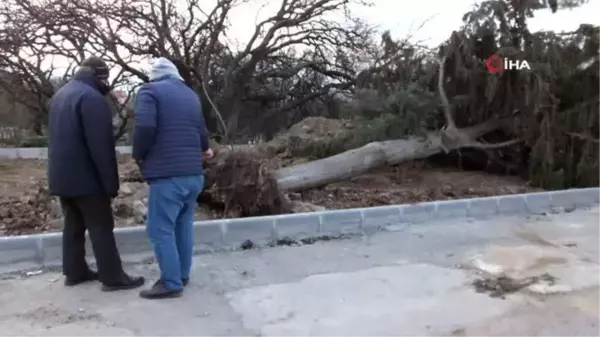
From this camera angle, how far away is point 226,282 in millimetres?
4215

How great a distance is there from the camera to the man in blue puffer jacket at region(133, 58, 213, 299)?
3.75 metres

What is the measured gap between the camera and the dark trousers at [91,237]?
12.8 feet

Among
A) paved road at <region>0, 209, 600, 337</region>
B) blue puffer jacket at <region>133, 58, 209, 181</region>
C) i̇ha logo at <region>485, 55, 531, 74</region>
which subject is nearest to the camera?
paved road at <region>0, 209, 600, 337</region>

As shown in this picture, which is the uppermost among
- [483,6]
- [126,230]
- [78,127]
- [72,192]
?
[483,6]

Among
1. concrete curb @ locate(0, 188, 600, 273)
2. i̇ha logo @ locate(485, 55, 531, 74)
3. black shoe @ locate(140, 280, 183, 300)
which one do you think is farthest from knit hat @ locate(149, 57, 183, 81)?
i̇ha logo @ locate(485, 55, 531, 74)

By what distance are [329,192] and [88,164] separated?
403 centimetres

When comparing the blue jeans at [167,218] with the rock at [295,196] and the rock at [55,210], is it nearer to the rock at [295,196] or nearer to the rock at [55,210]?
the rock at [55,210]

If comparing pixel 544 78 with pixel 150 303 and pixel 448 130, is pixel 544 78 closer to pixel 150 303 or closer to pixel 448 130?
pixel 448 130

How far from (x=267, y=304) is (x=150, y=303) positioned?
71cm

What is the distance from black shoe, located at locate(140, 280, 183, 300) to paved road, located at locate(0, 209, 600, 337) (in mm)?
78

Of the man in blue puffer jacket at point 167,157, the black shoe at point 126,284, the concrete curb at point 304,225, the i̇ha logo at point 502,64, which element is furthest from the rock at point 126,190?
the i̇ha logo at point 502,64

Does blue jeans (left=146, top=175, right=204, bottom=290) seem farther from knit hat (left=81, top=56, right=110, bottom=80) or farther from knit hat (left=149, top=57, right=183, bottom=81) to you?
knit hat (left=81, top=56, right=110, bottom=80)

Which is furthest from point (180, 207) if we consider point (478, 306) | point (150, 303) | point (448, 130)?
point (448, 130)

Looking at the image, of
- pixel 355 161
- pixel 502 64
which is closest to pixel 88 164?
pixel 355 161
